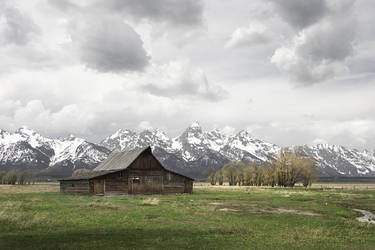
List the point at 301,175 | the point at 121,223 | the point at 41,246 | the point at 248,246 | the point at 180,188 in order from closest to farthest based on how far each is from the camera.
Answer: the point at 41,246 → the point at 248,246 → the point at 121,223 → the point at 180,188 → the point at 301,175

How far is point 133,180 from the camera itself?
7038 centimetres

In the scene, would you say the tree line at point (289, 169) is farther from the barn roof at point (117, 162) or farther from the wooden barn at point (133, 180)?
the barn roof at point (117, 162)

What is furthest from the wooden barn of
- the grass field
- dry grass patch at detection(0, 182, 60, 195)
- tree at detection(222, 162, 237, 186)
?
tree at detection(222, 162, 237, 186)

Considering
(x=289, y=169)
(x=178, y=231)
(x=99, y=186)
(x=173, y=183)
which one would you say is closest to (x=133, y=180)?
(x=99, y=186)

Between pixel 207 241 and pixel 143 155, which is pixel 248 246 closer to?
pixel 207 241

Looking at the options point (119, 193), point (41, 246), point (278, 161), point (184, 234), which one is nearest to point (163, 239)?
point (184, 234)

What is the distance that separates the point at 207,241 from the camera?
67.9 feet

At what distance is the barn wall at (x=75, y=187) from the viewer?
68.2 metres

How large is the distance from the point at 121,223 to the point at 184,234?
6169 mm

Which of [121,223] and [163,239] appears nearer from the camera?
[163,239]

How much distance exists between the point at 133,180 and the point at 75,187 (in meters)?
12.8

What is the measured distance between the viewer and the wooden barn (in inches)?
2662

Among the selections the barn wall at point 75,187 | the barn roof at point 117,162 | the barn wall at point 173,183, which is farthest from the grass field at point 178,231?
the barn wall at point 173,183

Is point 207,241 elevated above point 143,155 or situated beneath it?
situated beneath
